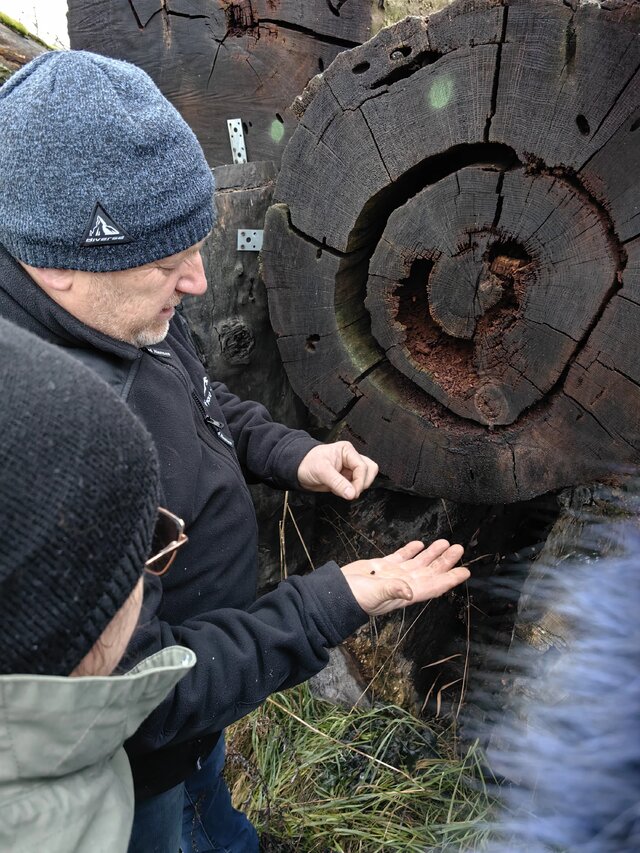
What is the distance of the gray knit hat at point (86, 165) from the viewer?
1278mm

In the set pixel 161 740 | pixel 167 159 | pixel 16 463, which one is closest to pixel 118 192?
pixel 167 159

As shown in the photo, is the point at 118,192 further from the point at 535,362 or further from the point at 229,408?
the point at 535,362

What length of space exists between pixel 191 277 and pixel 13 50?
5.32 feet

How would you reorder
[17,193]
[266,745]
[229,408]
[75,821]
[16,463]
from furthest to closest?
1. [266,745]
2. [229,408]
3. [17,193]
4. [75,821]
5. [16,463]

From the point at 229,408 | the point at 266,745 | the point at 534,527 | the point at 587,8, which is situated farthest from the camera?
the point at 534,527

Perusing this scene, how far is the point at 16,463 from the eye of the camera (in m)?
0.75

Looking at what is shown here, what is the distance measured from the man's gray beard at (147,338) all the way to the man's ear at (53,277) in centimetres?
16

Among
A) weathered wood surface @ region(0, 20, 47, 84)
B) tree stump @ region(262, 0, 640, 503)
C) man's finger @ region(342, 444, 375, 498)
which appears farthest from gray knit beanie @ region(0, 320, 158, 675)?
weathered wood surface @ region(0, 20, 47, 84)

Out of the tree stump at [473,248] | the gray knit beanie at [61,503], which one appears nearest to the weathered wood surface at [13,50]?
the tree stump at [473,248]

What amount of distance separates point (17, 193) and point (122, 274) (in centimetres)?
22

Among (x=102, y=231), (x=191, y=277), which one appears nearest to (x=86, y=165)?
(x=102, y=231)

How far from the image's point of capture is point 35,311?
1358mm

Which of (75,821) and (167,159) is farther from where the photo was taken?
(167,159)

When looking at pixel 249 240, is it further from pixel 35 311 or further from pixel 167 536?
pixel 167 536
